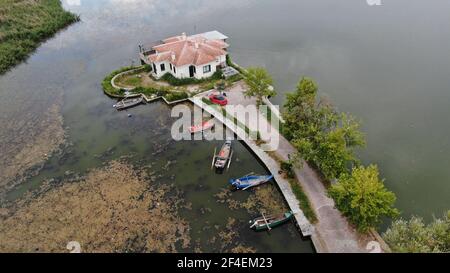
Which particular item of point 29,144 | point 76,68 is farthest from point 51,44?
point 29,144

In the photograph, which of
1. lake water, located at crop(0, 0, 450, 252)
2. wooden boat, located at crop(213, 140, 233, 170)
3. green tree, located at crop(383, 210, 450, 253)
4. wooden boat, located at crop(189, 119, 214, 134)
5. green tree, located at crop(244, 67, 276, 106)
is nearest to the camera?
green tree, located at crop(383, 210, 450, 253)

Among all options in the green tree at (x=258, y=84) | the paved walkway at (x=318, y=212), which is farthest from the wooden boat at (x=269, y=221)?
the green tree at (x=258, y=84)

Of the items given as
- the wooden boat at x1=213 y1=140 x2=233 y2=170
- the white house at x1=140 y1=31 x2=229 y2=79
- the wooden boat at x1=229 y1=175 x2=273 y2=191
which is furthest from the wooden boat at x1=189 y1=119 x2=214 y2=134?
the white house at x1=140 y1=31 x2=229 y2=79

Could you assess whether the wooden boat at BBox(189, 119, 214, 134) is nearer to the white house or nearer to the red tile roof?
the white house

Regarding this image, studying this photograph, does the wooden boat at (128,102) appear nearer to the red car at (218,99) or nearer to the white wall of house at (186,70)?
the white wall of house at (186,70)

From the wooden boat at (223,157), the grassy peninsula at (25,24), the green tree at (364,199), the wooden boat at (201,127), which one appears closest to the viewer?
the green tree at (364,199)

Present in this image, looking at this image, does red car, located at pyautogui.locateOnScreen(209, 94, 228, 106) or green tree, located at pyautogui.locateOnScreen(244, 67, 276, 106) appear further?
red car, located at pyautogui.locateOnScreen(209, 94, 228, 106)

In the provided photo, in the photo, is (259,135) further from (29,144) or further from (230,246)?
(29,144)
